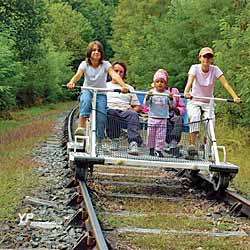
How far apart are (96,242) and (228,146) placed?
963 cm

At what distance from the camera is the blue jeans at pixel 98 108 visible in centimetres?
786

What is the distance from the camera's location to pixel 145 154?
25.8 ft

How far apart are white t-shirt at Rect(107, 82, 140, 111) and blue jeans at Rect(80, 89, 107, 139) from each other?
0.95 ft

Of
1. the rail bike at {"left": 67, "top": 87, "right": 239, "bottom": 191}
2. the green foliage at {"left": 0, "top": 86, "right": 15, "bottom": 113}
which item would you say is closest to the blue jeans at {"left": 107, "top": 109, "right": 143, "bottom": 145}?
the rail bike at {"left": 67, "top": 87, "right": 239, "bottom": 191}

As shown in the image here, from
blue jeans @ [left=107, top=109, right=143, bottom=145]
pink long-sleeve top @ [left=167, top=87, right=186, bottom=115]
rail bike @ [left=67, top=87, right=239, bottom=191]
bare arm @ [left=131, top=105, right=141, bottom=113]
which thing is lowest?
rail bike @ [left=67, top=87, right=239, bottom=191]

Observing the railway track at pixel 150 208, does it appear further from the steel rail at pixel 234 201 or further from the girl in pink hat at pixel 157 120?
the girl in pink hat at pixel 157 120

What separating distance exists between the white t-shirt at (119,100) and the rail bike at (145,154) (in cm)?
28

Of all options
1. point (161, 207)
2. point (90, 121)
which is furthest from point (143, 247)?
point (90, 121)

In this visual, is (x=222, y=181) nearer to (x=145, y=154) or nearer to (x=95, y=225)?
(x=145, y=154)

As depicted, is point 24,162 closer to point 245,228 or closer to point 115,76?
point 115,76

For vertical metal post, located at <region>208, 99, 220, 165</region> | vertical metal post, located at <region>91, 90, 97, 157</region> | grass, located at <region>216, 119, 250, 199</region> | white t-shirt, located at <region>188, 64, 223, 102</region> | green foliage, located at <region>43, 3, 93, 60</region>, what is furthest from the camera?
green foliage, located at <region>43, 3, 93, 60</region>

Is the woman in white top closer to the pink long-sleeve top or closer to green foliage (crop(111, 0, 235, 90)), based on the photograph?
the pink long-sleeve top

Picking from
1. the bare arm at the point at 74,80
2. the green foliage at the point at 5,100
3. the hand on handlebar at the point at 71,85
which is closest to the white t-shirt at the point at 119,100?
the bare arm at the point at 74,80

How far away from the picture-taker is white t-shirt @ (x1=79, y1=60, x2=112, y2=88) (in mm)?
8195
